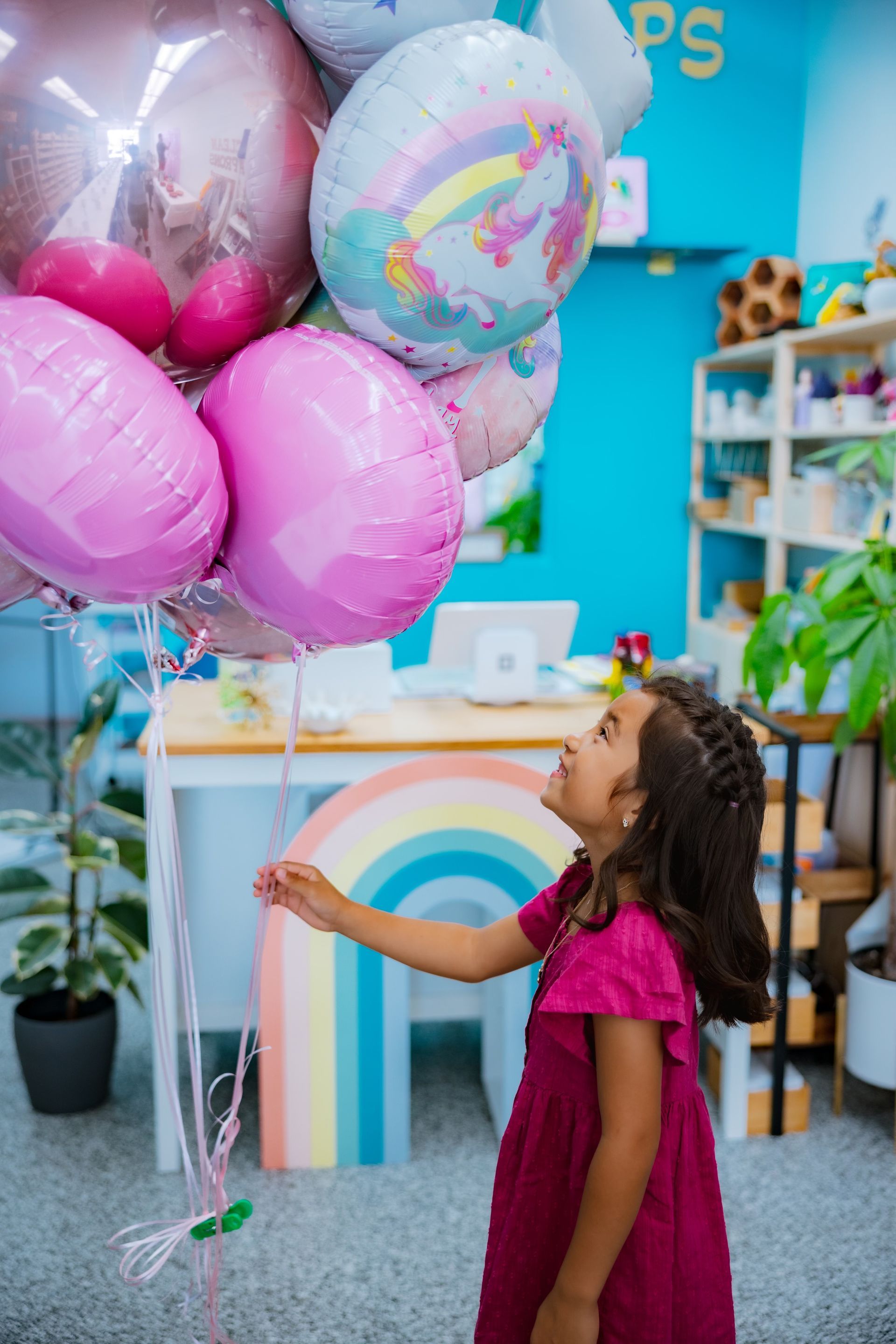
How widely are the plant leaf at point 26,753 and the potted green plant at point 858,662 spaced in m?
1.53

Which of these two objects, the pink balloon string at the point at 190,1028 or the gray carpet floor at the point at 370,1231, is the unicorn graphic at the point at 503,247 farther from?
the gray carpet floor at the point at 370,1231

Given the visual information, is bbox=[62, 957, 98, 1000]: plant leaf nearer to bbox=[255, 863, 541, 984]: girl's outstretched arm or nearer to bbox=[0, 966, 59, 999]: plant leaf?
bbox=[0, 966, 59, 999]: plant leaf

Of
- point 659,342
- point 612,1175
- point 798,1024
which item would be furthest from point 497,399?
point 659,342

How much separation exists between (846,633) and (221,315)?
5.33 feet

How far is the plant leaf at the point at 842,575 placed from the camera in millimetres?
2205

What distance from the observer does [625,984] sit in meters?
1.03

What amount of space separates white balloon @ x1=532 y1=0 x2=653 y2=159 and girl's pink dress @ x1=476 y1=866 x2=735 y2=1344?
30.3 inches

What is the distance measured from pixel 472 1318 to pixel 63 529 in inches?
63.6

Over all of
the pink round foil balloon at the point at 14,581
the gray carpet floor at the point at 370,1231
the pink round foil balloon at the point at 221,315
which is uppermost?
the pink round foil balloon at the point at 221,315

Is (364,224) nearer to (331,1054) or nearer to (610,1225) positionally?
(610,1225)

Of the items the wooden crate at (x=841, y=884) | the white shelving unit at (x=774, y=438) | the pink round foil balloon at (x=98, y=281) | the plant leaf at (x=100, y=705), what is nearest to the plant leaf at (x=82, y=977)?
the plant leaf at (x=100, y=705)

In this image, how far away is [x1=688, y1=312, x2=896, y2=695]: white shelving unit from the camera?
10.8 feet

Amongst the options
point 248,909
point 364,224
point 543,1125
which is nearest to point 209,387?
point 364,224

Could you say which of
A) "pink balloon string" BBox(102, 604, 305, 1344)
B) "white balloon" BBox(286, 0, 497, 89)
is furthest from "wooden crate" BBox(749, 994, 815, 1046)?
"white balloon" BBox(286, 0, 497, 89)
